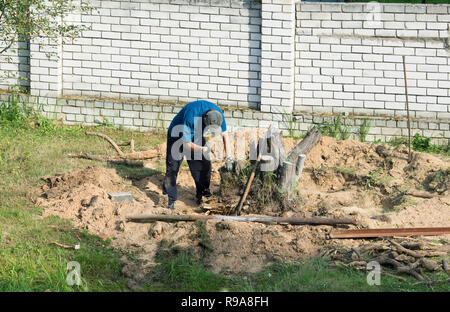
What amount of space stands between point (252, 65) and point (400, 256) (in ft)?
16.5

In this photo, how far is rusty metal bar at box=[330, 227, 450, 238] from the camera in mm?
6664

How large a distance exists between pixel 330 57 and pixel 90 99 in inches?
157

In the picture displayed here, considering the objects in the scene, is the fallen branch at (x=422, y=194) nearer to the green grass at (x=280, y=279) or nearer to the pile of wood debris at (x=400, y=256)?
the pile of wood debris at (x=400, y=256)

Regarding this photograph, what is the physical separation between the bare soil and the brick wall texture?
0.92 metres

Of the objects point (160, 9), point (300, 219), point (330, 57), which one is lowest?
point (300, 219)

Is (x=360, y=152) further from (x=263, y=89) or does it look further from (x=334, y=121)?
(x=263, y=89)

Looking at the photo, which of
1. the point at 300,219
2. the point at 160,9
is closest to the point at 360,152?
the point at 300,219

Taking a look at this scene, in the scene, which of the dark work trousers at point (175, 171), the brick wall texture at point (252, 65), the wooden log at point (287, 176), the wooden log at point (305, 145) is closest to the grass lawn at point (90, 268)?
the dark work trousers at point (175, 171)

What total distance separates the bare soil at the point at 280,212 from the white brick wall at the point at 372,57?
94cm

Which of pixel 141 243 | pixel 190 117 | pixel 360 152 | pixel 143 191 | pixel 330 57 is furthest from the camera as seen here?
pixel 330 57

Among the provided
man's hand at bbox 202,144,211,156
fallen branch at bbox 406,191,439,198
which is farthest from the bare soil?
man's hand at bbox 202,144,211,156

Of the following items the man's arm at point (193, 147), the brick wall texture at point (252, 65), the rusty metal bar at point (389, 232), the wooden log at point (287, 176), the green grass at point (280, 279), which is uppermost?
the brick wall texture at point (252, 65)

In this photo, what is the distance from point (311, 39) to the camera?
1024 centimetres

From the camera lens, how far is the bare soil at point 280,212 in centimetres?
649
